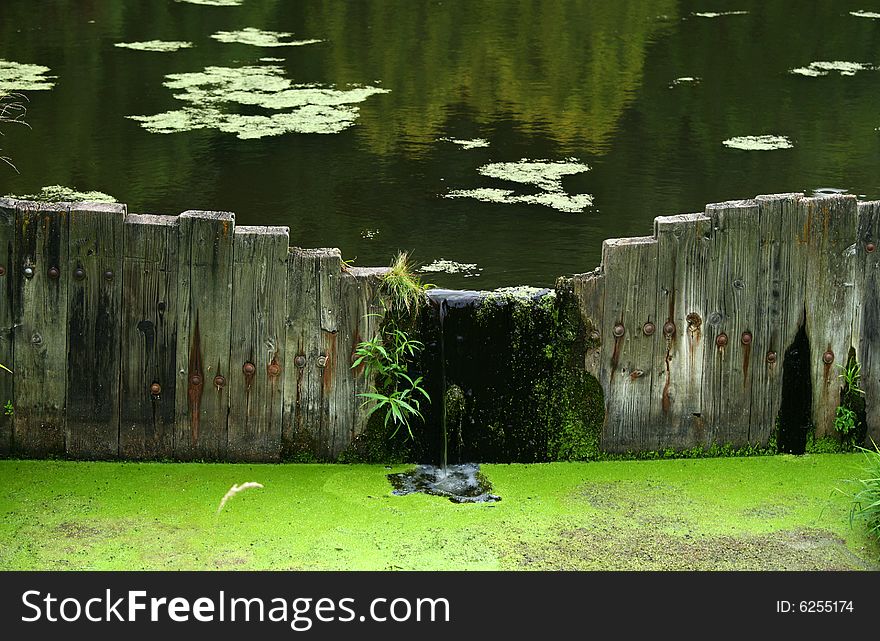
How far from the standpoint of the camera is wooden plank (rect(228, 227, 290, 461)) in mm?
3996

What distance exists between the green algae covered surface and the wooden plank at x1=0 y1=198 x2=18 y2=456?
126 mm

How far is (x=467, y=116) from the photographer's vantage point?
32.6 feet

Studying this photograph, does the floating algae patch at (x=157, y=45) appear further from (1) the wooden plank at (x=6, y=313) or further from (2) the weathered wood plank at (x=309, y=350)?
(2) the weathered wood plank at (x=309, y=350)

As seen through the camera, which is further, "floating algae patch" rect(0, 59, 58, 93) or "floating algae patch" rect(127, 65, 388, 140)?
"floating algae patch" rect(0, 59, 58, 93)

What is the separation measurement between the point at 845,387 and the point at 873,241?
51 cm

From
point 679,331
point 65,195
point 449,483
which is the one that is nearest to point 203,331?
point 449,483

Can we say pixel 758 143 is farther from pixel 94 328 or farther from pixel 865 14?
pixel 865 14

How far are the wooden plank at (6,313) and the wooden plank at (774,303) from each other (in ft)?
8.09

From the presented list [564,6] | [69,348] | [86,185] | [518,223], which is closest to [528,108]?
[518,223]

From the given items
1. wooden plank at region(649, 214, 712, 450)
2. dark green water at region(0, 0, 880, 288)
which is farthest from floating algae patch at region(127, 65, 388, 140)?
wooden plank at region(649, 214, 712, 450)

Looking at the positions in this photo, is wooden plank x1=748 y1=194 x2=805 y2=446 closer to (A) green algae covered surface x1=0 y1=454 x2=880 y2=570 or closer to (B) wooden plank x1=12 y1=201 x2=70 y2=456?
(A) green algae covered surface x1=0 y1=454 x2=880 y2=570

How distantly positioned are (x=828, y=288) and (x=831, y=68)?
848cm

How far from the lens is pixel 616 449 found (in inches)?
166

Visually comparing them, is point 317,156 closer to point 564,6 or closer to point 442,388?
point 442,388
